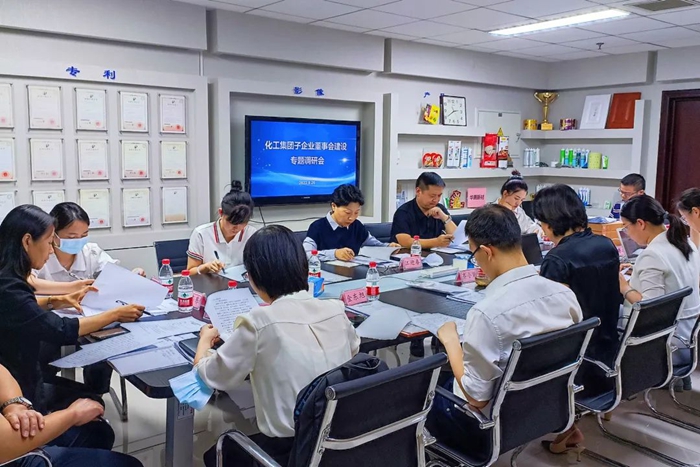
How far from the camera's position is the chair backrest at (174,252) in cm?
357

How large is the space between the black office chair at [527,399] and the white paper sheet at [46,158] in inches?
130

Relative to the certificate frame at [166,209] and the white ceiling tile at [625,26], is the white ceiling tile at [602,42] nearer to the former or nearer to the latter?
the white ceiling tile at [625,26]

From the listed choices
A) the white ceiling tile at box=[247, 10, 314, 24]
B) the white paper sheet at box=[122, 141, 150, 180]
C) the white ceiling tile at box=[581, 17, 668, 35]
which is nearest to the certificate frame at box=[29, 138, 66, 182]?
the white paper sheet at box=[122, 141, 150, 180]

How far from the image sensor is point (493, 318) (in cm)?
182

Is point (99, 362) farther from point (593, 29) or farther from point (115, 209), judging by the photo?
Result: point (593, 29)

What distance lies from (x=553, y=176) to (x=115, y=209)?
210 inches

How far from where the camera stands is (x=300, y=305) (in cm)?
165

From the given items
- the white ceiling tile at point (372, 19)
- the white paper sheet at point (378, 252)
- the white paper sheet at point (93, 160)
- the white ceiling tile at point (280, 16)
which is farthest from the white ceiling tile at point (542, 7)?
the white paper sheet at point (93, 160)

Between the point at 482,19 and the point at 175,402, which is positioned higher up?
the point at 482,19

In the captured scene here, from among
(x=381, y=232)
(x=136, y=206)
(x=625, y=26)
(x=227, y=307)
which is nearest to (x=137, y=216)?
(x=136, y=206)

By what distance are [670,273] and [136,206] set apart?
11.7ft

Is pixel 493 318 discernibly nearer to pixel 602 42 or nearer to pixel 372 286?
pixel 372 286

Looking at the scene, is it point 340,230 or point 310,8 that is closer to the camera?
point 340,230

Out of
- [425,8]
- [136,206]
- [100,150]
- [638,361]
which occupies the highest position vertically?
[425,8]
